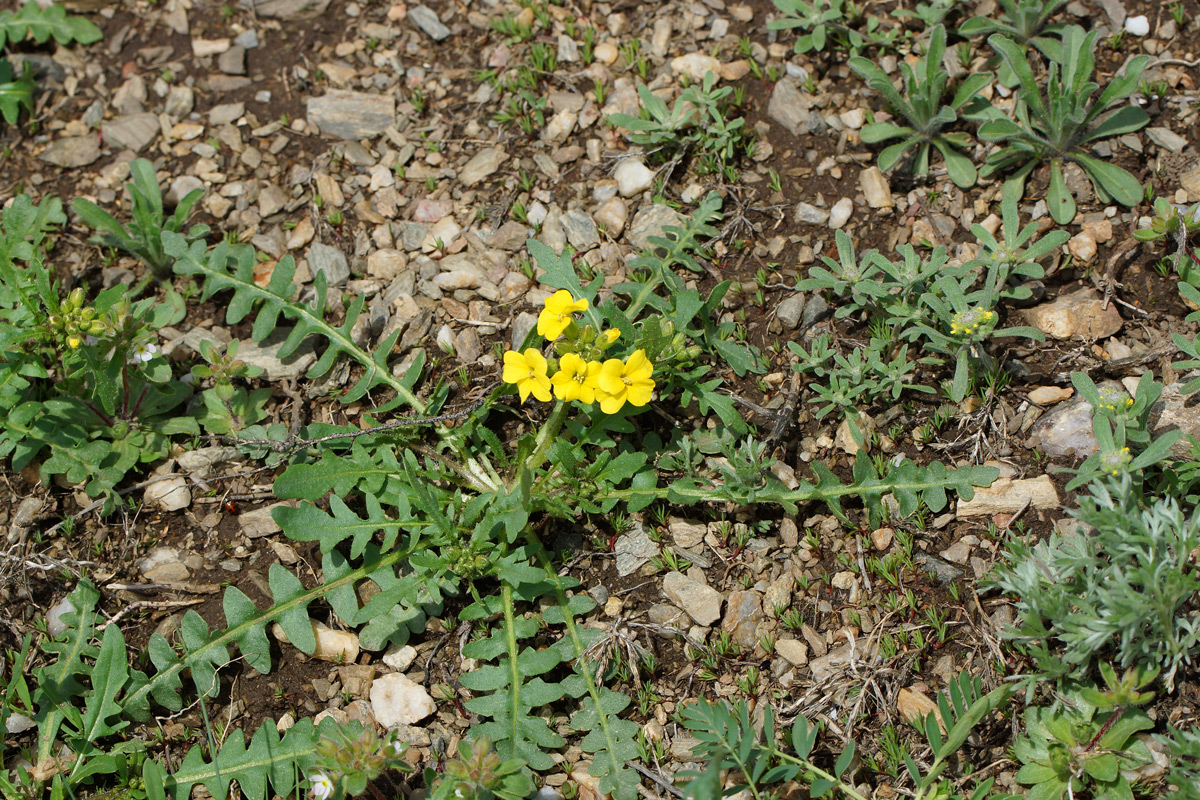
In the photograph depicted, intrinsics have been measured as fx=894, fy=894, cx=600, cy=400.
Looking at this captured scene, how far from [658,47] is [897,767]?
13.6 feet

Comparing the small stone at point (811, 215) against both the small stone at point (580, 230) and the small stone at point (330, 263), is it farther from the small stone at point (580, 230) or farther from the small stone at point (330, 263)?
the small stone at point (330, 263)

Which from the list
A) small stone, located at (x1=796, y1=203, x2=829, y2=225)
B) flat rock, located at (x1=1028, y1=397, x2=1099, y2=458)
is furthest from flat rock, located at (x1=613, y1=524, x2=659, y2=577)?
small stone, located at (x1=796, y1=203, x2=829, y2=225)

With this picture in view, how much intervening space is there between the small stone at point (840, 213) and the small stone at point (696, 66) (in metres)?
1.15

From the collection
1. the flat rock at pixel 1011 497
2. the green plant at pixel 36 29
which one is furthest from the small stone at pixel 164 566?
the flat rock at pixel 1011 497

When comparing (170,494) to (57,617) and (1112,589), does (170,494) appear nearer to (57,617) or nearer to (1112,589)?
(57,617)

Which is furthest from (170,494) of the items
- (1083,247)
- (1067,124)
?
(1067,124)

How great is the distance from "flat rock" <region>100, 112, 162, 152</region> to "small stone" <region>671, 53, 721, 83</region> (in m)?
3.25

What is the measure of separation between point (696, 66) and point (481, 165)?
1409mm

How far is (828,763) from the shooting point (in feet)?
11.7

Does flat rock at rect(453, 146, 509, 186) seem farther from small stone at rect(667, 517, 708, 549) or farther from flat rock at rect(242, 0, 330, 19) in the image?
small stone at rect(667, 517, 708, 549)

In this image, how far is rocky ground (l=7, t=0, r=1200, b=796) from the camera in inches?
153

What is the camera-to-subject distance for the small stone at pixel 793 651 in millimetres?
3795

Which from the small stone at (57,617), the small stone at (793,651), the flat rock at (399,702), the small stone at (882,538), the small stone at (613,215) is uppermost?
the small stone at (613,215)

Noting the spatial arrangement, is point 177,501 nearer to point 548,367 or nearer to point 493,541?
point 493,541
